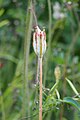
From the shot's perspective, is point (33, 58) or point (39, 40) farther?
point (33, 58)

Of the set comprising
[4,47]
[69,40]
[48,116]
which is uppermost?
[69,40]

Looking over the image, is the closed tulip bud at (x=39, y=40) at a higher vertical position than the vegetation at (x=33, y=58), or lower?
lower

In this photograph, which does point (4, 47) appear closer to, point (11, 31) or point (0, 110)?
point (11, 31)

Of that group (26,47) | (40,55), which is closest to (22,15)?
(26,47)

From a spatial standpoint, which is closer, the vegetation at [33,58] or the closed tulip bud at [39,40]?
the closed tulip bud at [39,40]

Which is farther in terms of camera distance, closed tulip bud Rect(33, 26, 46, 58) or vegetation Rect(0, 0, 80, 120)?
vegetation Rect(0, 0, 80, 120)

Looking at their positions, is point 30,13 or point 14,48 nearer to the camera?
point 30,13

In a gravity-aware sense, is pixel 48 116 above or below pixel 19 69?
below

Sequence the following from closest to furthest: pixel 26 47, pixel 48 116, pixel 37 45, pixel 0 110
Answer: pixel 37 45
pixel 26 47
pixel 48 116
pixel 0 110

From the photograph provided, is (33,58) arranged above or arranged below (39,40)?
above

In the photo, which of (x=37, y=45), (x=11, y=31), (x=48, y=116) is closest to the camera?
(x=37, y=45)

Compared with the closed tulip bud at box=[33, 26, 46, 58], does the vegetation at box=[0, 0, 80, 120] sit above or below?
above
